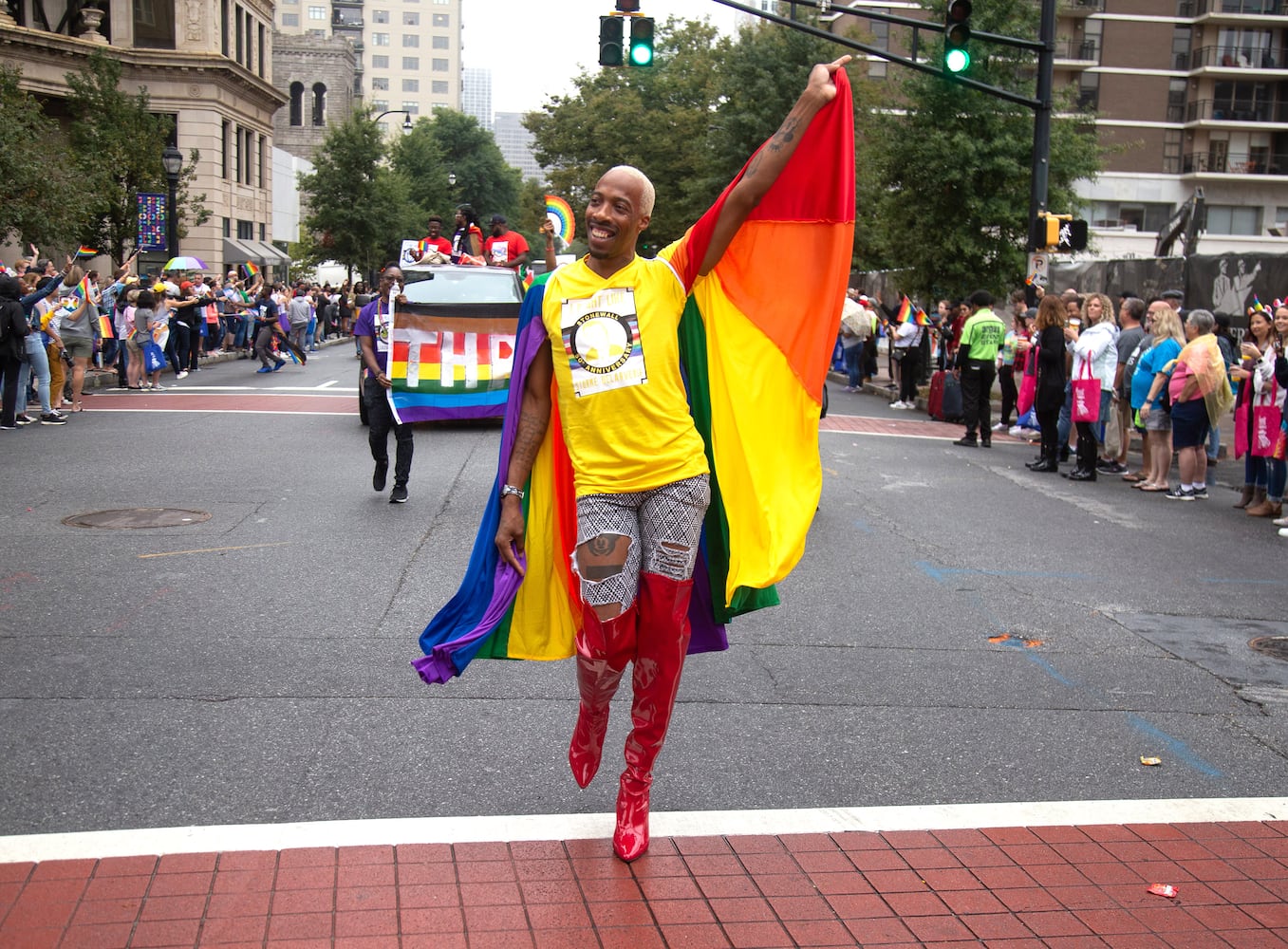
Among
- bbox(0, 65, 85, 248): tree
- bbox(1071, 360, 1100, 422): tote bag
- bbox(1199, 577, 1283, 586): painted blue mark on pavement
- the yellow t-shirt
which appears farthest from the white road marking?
bbox(0, 65, 85, 248): tree

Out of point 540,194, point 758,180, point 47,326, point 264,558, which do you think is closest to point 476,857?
point 758,180

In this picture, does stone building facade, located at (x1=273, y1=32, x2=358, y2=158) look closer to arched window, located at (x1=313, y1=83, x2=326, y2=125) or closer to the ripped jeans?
arched window, located at (x1=313, y1=83, x2=326, y2=125)

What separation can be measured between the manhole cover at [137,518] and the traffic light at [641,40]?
10.2m

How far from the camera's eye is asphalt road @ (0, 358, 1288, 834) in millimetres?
4715

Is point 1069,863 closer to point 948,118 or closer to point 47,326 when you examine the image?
point 47,326

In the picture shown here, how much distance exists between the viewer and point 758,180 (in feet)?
Answer: 13.2

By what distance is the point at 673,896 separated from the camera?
12.5ft

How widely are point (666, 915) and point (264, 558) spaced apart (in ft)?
17.8

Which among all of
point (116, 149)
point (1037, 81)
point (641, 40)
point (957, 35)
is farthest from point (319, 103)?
point (957, 35)

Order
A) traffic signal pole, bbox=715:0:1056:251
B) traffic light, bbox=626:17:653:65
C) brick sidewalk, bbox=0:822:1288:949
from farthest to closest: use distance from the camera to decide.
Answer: traffic light, bbox=626:17:653:65
traffic signal pole, bbox=715:0:1056:251
brick sidewalk, bbox=0:822:1288:949

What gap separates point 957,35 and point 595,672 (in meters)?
14.5

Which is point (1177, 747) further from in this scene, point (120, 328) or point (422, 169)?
point (422, 169)

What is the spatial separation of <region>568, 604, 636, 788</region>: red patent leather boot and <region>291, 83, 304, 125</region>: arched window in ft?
330

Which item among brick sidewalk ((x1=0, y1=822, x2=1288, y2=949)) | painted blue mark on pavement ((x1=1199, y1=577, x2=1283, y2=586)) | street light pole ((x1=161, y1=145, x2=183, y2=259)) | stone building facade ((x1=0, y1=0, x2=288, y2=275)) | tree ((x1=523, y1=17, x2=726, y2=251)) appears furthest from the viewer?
tree ((x1=523, y1=17, x2=726, y2=251))
